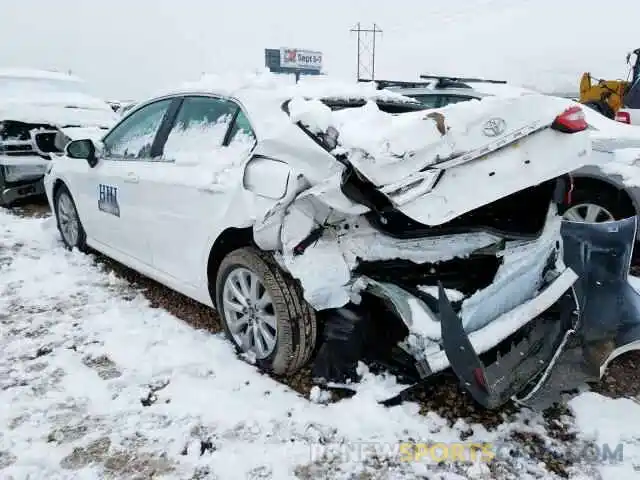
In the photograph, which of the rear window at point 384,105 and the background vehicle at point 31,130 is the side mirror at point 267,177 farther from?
the background vehicle at point 31,130

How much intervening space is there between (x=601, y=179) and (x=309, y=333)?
3.13 metres

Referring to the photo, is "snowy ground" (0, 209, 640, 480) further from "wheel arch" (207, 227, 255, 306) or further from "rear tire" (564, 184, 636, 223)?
"rear tire" (564, 184, 636, 223)

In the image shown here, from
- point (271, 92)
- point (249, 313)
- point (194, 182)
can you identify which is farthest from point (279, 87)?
point (249, 313)

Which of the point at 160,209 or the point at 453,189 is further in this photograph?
the point at 160,209

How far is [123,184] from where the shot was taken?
12.9ft

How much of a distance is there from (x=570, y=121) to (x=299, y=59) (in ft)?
160

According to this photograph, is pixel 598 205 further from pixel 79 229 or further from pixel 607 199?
pixel 79 229

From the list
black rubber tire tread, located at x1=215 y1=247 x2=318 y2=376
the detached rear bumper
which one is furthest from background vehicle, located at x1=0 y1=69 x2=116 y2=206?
the detached rear bumper

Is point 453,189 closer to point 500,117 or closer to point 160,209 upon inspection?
point 500,117

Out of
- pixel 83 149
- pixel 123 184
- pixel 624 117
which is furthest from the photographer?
pixel 624 117

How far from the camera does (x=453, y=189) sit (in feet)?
7.39

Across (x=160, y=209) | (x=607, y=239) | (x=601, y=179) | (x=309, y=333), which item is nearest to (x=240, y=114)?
(x=160, y=209)

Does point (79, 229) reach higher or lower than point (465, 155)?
lower

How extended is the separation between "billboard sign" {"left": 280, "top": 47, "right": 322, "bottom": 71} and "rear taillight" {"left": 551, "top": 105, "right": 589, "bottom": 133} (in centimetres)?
4716
